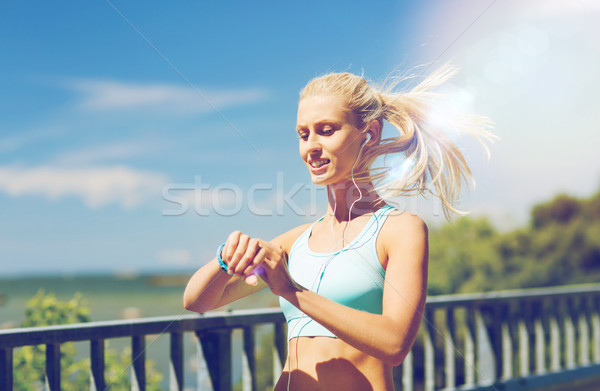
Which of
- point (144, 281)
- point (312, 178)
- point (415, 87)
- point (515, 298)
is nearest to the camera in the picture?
point (312, 178)

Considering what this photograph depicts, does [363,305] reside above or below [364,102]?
below

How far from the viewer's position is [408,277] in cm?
138

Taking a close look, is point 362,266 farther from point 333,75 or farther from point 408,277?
point 333,75

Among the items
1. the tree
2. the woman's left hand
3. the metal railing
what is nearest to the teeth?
the woman's left hand

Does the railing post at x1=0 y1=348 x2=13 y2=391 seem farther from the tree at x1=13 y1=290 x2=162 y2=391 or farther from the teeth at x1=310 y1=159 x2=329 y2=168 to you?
the teeth at x1=310 y1=159 x2=329 y2=168

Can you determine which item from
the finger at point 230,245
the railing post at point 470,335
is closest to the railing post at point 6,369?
the finger at point 230,245

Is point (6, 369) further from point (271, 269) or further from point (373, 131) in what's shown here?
point (373, 131)

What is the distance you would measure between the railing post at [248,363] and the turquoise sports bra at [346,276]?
2.95 ft

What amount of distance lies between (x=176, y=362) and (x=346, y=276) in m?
1.10

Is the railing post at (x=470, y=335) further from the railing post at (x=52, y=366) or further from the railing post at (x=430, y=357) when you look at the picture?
the railing post at (x=52, y=366)

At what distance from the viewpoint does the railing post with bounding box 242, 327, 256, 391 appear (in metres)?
2.41

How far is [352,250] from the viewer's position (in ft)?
4.96

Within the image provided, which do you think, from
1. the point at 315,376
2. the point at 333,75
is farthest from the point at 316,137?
the point at 315,376

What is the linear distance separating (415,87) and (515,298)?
8.85 ft
